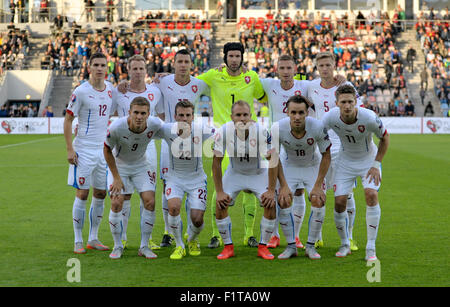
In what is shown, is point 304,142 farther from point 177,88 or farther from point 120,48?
point 120,48

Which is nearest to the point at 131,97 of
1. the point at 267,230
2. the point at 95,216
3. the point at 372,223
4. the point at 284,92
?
the point at 95,216

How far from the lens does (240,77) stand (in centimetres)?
838

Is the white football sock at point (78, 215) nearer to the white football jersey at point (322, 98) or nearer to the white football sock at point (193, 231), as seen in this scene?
the white football sock at point (193, 231)

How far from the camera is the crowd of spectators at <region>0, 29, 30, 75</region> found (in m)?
40.2

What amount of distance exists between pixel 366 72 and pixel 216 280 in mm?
33527

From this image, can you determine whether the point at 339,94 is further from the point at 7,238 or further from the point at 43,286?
the point at 7,238

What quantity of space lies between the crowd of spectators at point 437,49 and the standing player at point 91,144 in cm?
3134

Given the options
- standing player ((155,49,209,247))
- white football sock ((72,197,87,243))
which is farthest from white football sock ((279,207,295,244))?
white football sock ((72,197,87,243))

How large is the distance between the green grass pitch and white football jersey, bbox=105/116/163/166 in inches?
43.9

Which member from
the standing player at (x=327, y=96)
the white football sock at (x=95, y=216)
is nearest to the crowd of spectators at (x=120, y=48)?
the standing player at (x=327, y=96)

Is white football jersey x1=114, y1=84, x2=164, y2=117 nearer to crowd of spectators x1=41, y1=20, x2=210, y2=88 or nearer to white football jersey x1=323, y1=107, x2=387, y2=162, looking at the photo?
white football jersey x1=323, y1=107, x2=387, y2=162

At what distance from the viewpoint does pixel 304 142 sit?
23.9 feet
